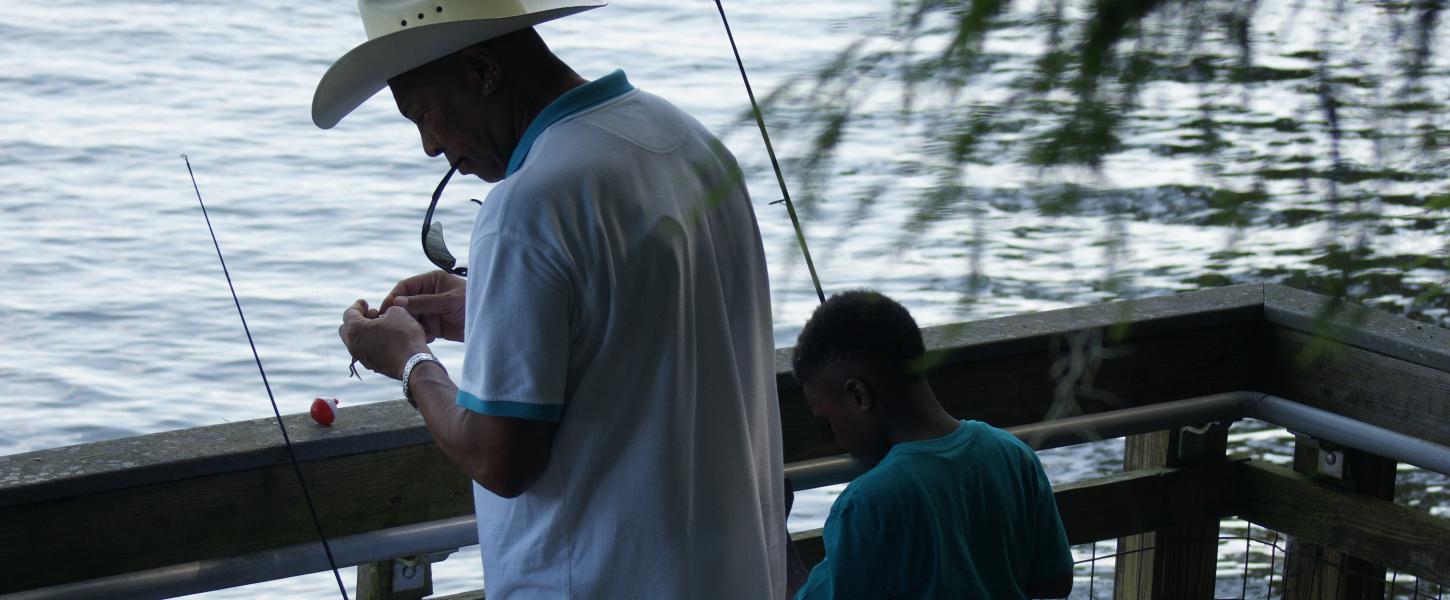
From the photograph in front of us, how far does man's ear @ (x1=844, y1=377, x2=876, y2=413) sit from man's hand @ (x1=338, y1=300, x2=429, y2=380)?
59cm

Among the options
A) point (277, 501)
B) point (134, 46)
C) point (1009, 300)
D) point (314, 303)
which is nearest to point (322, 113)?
point (277, 501)

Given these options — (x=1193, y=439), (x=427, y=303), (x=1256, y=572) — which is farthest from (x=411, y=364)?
(x=1256, y=572)

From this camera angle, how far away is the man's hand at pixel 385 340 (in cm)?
197

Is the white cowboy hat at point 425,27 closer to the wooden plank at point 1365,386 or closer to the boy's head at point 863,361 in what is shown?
the boy's head at point 863,361

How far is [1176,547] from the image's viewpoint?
9.46 feet

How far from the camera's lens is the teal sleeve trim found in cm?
173

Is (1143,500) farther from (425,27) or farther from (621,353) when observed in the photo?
(425,27)

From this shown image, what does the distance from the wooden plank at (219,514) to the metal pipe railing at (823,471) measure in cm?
2

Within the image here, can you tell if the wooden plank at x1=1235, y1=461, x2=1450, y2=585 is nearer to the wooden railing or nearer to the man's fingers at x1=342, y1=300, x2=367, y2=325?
the wooden railing

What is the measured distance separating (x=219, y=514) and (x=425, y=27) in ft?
2.22

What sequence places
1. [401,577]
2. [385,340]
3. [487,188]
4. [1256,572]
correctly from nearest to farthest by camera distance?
[385,340] < [401,577] < [1256,572] < [487,188]

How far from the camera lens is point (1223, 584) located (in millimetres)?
4508

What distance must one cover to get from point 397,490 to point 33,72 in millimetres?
9040

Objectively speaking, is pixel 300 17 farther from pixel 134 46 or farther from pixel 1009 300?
pixel 1009 300
